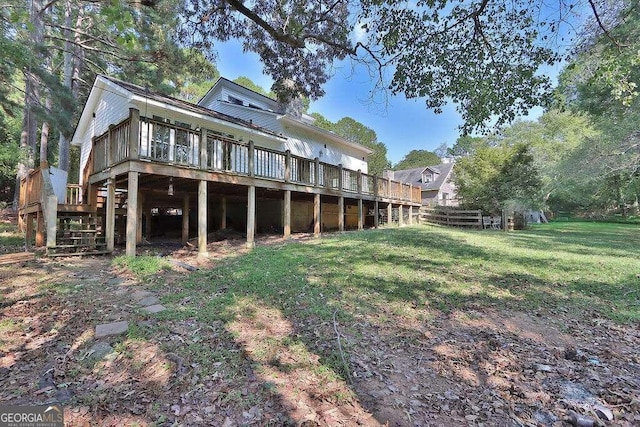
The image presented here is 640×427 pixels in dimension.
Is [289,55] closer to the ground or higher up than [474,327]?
higher up

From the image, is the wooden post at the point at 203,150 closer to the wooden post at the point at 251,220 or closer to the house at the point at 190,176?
the house at the point at 190,176

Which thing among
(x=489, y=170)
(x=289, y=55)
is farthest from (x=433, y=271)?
(x=489, y=170)

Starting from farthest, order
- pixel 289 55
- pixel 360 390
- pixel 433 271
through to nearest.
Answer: pixel 289 55 < pixel 433 271 < pixel 360 390

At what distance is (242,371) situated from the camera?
9.61 feet

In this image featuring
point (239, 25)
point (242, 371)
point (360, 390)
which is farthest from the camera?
point (239, 25)

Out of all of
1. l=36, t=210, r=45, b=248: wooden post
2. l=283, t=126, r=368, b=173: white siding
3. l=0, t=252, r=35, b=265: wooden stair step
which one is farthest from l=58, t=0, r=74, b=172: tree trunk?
l=0, t=252, r=35, b=265: wooden stair step

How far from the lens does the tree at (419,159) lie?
2301 inches

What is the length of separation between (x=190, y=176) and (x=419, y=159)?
Answer: 56.2 metres

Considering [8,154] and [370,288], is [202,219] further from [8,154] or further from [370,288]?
[8,154]

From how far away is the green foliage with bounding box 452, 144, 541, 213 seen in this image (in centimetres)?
1758

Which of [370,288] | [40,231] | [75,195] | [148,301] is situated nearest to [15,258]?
[40,231]

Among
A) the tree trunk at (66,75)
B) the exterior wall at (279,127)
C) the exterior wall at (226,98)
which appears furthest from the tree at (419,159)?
the tree trunk at (66,75)

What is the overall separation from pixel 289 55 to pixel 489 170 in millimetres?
14273

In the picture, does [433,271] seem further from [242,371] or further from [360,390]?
[242,371]
